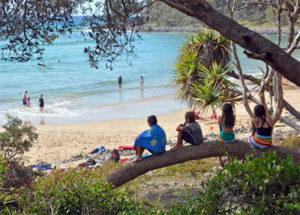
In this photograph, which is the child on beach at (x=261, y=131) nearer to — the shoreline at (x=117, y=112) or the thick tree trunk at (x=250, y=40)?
the thick tree trunk at (x=250, y=40)

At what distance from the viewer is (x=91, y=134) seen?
18.6m

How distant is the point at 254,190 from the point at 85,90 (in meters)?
29.1

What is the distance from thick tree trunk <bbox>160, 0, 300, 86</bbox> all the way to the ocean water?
750 centimetres

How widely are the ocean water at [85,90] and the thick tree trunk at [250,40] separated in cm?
750

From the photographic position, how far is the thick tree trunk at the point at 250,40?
4.42 m

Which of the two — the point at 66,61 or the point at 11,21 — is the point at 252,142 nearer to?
the point at 11,21

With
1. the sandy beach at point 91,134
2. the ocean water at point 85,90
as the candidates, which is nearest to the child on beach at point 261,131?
the ocean water at point 85,90

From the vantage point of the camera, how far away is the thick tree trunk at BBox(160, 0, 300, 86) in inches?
174

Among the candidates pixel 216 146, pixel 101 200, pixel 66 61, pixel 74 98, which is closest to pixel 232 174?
pixel 101 200

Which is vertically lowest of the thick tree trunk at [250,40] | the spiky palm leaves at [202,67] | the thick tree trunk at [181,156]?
the thick tree trunk at [181,156]

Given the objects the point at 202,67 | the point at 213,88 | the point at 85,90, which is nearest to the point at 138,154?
the point at 213,88

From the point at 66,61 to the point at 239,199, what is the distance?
159 ft

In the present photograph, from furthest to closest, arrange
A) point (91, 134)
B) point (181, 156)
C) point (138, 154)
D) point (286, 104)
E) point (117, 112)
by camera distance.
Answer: point (117, 112)
point (91, 134)
point (286, 104)
point (138, 154)
point (181, 156)

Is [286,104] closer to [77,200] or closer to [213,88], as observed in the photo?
[213,88]
